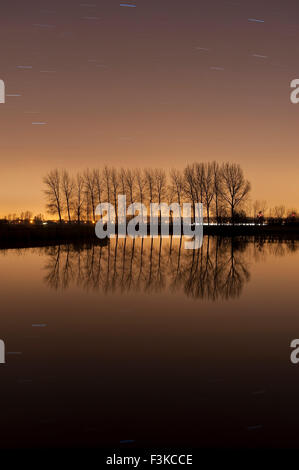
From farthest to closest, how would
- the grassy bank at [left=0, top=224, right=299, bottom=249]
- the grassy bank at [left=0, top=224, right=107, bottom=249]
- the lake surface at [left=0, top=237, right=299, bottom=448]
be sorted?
the grassy bank at [left=0, top=224, right=299, bottom=249]
the grassy bank at [left=0, top=224, right=107, bottom=249]
the lake surface at [left=0, top=237, right=299, bottom=448]

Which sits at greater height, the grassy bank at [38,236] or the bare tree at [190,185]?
the bare tree at [190,185]

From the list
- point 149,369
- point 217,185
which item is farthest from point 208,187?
point 149,369

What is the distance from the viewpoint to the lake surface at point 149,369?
15.8 feet

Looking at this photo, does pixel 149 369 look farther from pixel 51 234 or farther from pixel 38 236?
pixel 51 234

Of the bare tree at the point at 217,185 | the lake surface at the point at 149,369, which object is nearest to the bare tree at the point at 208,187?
the bare tree at the point at 217,185

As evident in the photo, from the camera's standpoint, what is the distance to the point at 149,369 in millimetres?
6715

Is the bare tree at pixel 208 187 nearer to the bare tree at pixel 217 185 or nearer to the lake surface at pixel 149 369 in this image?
the bare tree at pixel 217 185

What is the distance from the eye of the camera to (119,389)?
5.89 m

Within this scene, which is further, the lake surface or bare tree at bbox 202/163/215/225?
bare tree at bbox 202/163/215/225

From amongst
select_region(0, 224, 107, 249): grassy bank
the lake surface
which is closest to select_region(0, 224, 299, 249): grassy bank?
select_region(0, 224, 107, 249): grassy bank

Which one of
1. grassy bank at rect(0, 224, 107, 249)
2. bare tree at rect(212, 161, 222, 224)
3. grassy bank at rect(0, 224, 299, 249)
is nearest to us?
grassy bank at rect(0, 224, 107, 249)

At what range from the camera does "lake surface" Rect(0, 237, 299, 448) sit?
482 cm

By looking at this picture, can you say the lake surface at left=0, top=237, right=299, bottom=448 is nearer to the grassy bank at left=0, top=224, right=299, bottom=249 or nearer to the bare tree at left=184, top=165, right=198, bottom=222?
the grassy bank at left=0, top=224, right=299, bottom=249

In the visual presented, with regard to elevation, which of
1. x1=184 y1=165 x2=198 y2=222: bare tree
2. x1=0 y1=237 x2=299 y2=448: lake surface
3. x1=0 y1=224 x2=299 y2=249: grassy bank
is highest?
x1=184 y1=165 x2=198 y2=222: bare tree
